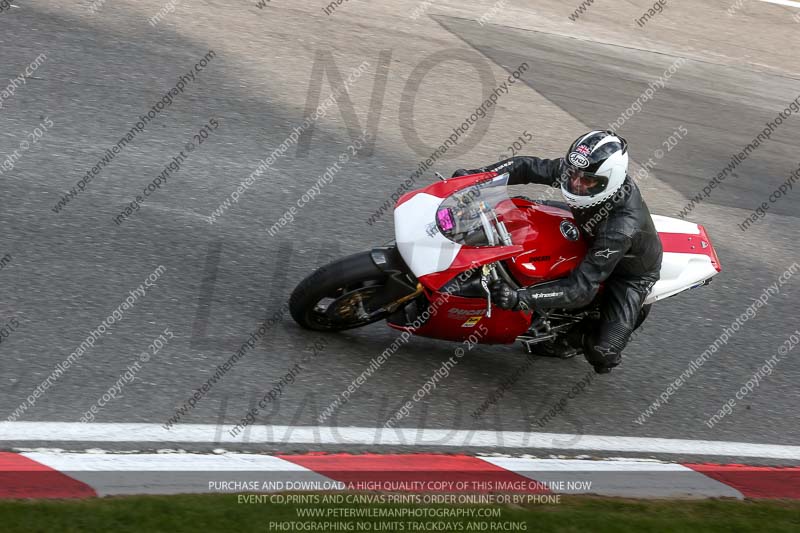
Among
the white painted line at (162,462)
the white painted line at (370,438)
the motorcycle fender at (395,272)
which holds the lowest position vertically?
the white painted line at (370,438)

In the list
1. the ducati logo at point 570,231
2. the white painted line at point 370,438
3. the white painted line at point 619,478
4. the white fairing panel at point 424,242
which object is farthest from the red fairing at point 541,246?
the white painted line at point 619,478

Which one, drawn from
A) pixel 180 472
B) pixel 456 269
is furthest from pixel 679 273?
pixel 180 472

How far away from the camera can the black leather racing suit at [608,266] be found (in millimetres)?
5465

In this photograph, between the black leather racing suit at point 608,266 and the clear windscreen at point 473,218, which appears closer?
the clear windscreen at point 473,218

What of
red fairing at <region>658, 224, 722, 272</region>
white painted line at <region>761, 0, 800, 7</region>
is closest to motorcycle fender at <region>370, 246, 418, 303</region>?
red fairing at <region>658, 224, 722, 272</region>

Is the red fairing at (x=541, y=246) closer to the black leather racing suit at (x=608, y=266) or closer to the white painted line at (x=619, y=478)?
the black leather racing suit at (x=608, y=266)

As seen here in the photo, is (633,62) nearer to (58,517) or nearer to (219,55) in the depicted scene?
(219,55)

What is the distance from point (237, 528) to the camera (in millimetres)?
4207

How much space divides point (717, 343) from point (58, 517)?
4878mm

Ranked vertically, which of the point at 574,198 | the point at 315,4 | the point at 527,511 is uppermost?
the point at 574,198

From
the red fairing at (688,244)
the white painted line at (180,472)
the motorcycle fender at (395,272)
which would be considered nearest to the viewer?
the white painted line at (180,472)

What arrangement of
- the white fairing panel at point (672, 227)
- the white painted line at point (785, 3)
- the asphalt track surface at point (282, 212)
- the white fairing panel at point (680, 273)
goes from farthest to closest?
the white painted line at point (785, 3) < the white fairing panel at point (672, 227) < the white fairing panel at point (680, 273) < the asphalt track surface at point (282, 212)

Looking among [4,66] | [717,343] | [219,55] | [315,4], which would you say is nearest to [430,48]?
[315,4]

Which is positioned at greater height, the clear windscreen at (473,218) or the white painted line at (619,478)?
the clear windscreen at (473,218)
